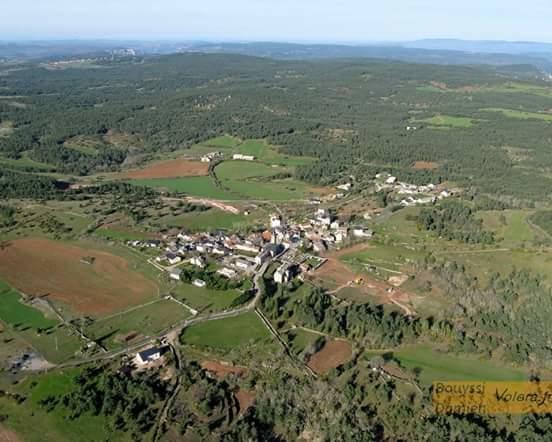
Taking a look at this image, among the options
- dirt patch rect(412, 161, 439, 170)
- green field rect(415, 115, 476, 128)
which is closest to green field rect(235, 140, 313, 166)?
dirt patch rect(412, 161, 439, 170)

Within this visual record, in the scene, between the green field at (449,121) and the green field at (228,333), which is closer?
the green field at (228,333)

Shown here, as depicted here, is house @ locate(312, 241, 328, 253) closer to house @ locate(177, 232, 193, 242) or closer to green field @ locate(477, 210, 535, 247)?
house @ locate(177, 232, 193, 242)

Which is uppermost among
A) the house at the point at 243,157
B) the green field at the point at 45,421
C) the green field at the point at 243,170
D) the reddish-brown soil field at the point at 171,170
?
the green field at the point at 45,421

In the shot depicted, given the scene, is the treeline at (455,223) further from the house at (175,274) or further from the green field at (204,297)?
the house at (175,274)

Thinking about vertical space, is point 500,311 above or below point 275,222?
below

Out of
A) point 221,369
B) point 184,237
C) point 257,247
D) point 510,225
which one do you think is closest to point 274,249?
point 257,247

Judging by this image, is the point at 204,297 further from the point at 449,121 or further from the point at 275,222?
the point at 449,121

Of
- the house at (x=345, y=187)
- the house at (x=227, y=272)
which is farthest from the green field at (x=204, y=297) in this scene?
the house at (x=345, y=187)
